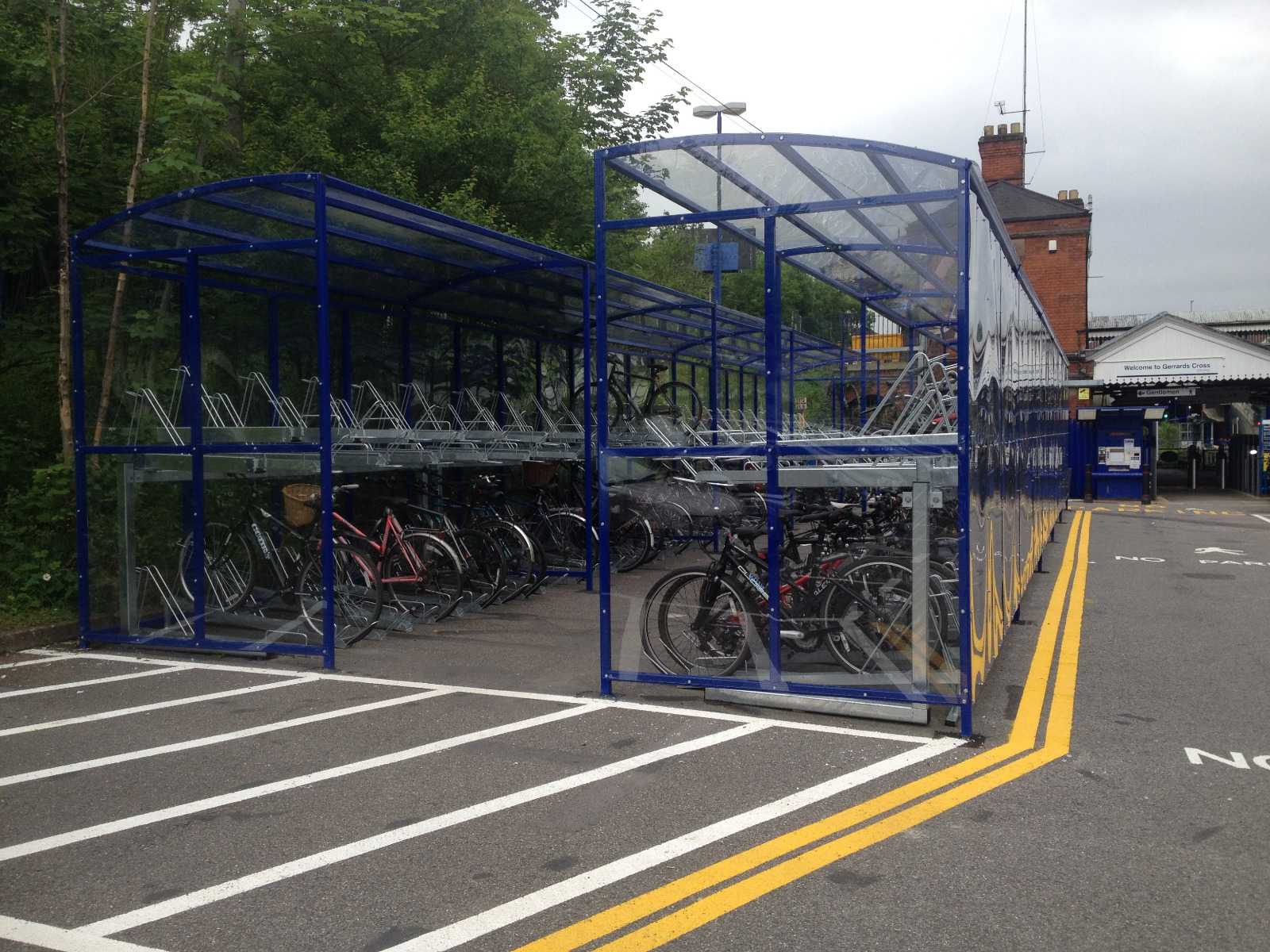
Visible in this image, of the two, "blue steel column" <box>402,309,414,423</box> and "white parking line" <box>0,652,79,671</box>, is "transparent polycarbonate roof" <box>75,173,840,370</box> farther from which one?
"white parking line" <box>0,652,79,671</box>

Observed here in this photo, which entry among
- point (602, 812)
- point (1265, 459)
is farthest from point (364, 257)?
point (1265, 459)

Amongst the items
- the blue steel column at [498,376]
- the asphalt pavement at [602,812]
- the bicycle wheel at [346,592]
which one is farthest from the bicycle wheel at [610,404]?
the asphalt pavement at [602,812]

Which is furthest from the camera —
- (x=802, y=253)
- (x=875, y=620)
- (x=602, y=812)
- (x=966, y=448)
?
(x=802, y=253)

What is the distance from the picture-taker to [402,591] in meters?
8.78

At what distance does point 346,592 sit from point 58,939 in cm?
472

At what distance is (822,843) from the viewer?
13.5ft

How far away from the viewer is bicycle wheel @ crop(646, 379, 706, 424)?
13.7 meters

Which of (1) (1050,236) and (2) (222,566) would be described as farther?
(1) (1050,236)

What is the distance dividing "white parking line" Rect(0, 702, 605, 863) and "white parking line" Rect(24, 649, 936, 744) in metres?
0.27

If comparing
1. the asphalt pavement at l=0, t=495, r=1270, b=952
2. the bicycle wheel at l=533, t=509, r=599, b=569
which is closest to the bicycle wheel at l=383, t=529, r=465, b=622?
the asphalt pavement at l=0, t=495, r=1270, b=952

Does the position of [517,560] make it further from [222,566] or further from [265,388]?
[265,388]

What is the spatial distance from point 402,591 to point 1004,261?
5.20 metres

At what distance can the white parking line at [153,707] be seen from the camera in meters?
5.86

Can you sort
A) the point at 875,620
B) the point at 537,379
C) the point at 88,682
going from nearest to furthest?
the point at 875,620 < the point at 88,682 < the point at 537,379
